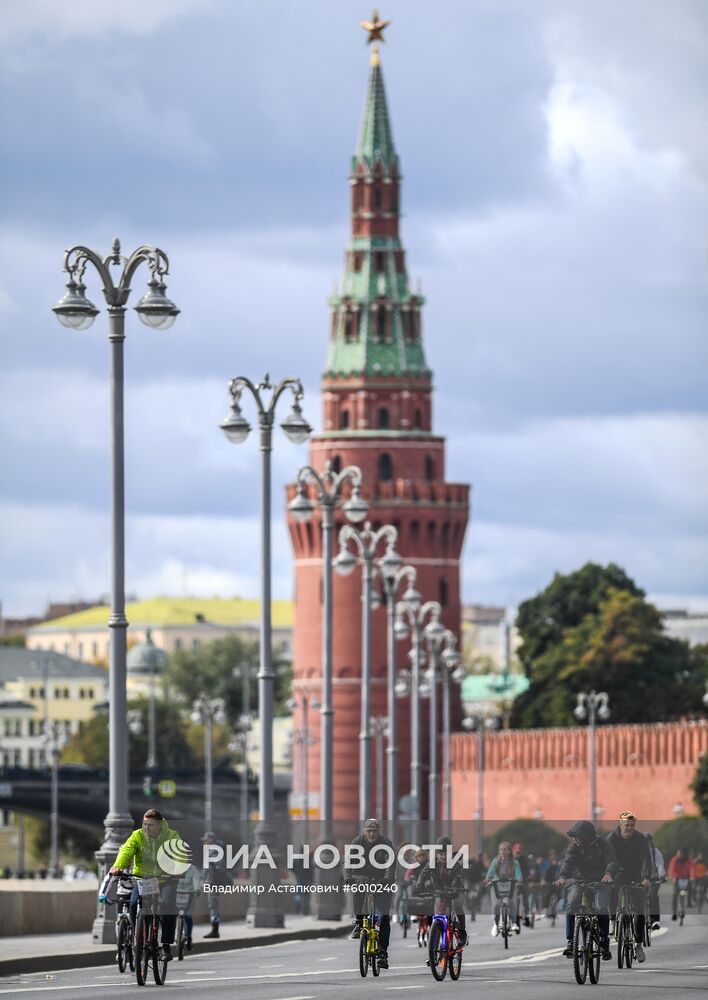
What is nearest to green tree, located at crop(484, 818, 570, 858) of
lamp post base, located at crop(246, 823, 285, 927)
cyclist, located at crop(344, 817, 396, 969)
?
lamp post base, located at crop(246, 823, 285, 927)

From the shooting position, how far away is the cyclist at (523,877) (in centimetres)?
4508

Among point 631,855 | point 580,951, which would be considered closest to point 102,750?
point 631,855

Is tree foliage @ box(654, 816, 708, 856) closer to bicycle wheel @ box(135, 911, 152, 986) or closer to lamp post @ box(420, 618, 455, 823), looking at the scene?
lamp post @ box(420, 618, 455, 823)

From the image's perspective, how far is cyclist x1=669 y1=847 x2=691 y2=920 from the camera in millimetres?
50125

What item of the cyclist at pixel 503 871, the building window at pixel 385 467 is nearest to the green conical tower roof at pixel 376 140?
the building window at pixel 385 467

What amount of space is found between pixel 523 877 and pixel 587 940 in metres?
15.4

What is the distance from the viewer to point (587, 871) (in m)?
31.3

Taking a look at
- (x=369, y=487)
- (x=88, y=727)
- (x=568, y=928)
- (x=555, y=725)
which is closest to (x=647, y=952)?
(x=568, y=928)

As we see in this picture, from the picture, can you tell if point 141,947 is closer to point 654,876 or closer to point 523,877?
point 654,876

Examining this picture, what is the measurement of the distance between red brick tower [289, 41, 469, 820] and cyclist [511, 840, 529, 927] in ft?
345

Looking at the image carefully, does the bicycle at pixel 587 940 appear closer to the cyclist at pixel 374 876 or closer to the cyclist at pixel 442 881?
the cyclist at pixel 442 881

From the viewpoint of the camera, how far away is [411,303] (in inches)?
6206

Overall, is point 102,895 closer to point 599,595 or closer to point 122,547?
point 122,547

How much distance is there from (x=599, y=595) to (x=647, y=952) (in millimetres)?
110439
